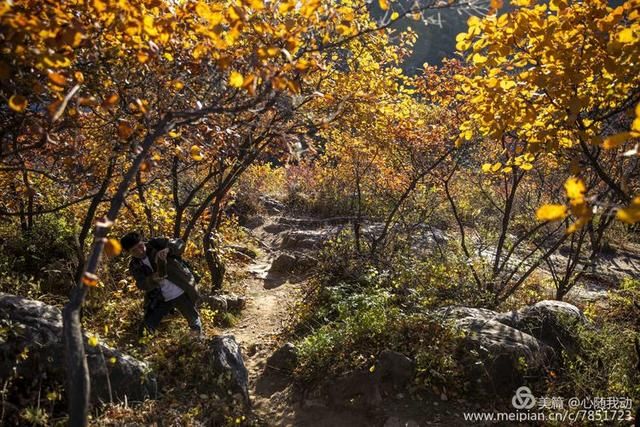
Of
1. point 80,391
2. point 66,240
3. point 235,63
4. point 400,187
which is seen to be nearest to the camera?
point 80,391

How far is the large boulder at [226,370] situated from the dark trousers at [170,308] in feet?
1.56

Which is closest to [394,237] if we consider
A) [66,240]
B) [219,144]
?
[219,144]

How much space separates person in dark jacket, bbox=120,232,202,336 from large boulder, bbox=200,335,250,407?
44 cm

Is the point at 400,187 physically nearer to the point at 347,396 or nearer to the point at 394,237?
the point at 394,237

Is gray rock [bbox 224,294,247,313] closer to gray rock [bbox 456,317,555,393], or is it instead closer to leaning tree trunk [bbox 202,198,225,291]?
leaning tree trunk [bbox 202,198,225,291]

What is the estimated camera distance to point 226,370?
16.2 ft

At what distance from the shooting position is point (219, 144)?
5.04 metres

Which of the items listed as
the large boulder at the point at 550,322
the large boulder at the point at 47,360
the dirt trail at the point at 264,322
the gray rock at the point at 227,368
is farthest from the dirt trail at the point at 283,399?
the large boulder at the point at 550,322

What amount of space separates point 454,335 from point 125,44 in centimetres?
484

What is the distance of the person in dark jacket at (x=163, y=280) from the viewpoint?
208 inches

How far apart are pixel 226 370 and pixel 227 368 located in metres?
0.03

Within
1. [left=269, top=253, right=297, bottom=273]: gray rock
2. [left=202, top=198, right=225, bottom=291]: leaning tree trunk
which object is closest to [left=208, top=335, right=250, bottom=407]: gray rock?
[left=202, top=198, right=225, bottom=291]: leaning tree trunk

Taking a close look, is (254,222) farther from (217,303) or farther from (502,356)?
(502,356)

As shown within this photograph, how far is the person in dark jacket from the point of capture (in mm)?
5285
